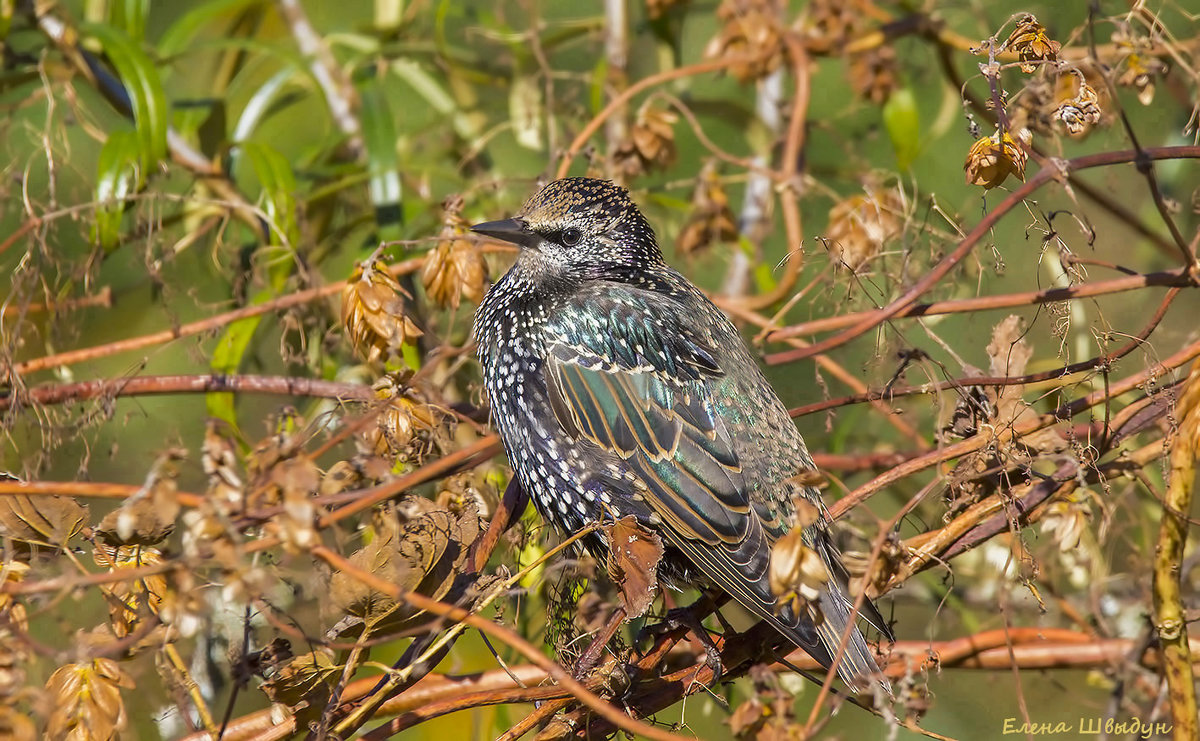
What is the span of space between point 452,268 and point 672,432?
0.76m

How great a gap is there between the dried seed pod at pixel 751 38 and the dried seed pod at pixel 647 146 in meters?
0.42

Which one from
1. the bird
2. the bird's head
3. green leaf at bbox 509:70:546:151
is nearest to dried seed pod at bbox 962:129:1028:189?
the bird

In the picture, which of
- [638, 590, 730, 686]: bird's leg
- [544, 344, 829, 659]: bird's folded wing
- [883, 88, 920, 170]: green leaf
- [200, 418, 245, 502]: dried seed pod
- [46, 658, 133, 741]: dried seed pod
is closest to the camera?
[200, 418, 245, 502]: dried seed pod

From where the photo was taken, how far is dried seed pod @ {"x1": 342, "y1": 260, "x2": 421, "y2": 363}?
2.68 meters

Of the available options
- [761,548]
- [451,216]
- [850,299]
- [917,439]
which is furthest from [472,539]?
[917,439]

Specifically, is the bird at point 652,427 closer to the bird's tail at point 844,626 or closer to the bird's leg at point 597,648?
the bird's tail at point 844,626

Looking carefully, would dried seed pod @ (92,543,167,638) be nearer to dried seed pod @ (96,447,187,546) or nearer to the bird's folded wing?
dried seed pod @ (96,447,187,546)

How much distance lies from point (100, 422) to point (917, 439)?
227 cm

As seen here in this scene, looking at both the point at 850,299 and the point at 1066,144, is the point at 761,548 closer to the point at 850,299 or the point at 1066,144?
the point at 850,299

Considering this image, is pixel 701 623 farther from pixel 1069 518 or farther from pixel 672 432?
pixel 1069 518

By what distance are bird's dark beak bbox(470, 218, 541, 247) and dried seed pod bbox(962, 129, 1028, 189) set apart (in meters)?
1.29

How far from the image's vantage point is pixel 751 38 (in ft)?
12.6

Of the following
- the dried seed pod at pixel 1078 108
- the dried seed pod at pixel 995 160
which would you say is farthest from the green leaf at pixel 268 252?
the dried seed pod at pixel 1078 108

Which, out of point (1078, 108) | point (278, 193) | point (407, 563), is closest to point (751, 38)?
point (278, 193)
